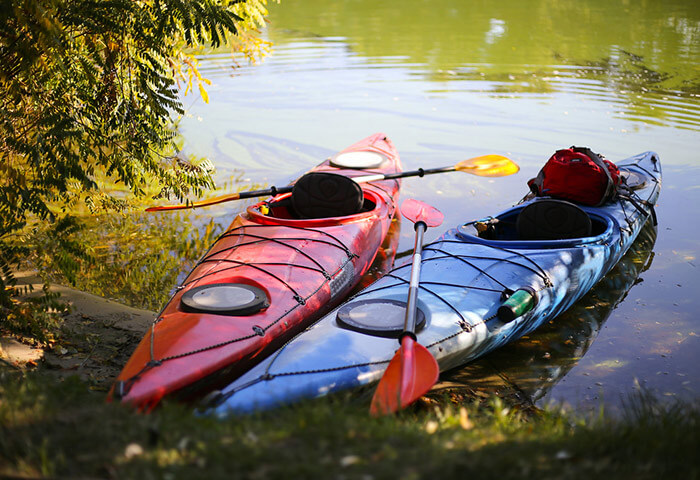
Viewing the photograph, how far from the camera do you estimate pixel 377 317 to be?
134 inches

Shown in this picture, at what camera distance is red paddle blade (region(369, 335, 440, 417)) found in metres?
2.71

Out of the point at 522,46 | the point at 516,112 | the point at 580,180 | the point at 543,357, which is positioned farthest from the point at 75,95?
the point at 522,46

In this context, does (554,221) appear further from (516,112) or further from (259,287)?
(516,112)

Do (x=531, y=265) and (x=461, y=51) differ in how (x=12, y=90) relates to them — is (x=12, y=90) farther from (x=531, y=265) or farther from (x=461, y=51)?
(x=461, y=51)

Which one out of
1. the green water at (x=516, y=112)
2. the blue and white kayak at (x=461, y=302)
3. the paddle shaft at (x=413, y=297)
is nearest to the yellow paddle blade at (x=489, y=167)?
the green water at (x=516, y=112)

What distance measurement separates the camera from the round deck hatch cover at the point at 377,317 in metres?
3.30

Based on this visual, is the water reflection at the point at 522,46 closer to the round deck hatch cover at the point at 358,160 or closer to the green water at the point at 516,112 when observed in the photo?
the green water at the point at 516,112

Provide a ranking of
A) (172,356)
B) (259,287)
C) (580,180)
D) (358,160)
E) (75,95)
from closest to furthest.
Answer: (172,356), (259,287), (75,95), (580,180), (358,160)

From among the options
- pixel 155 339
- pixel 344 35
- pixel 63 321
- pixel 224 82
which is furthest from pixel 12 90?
pixel 344 35

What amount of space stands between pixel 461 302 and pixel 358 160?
2.68 metres

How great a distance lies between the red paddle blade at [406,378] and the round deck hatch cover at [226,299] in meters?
0.91

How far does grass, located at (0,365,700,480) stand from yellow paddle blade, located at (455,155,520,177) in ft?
11.3

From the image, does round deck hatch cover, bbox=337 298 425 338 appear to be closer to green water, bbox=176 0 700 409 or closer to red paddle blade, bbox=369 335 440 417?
red paddle blade, bbox=369 335 440 417

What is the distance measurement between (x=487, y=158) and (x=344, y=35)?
9519 mm
